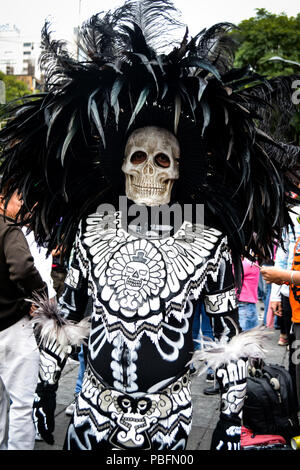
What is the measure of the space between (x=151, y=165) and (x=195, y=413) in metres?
2.78

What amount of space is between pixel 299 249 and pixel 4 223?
210cm

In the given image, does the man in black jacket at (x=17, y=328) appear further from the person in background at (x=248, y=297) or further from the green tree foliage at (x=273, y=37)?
the green tree foliage at (x=273, y=37)

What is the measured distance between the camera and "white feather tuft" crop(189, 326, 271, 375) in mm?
1940

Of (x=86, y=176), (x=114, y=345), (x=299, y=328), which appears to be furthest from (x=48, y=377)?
(x=299, y=328)

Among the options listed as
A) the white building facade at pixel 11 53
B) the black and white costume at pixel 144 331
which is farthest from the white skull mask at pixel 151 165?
the white building facade at pixel 11 53

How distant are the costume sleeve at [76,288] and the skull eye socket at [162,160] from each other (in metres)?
0.48

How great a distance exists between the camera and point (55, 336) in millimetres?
2086

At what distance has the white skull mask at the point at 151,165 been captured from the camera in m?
2.11

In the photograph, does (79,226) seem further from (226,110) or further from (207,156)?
(226,110)

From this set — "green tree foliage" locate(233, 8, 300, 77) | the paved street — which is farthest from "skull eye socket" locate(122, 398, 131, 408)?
"green tree foliage" locate(233, 8, 300, 77)

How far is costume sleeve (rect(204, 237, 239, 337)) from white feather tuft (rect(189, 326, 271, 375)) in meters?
0.06
